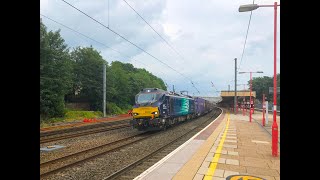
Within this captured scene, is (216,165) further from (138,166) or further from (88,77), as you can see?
(88,77)

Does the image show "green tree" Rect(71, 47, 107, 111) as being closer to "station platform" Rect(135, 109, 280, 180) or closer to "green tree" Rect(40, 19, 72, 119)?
"green tree" Rect(40, 19, 72, 119)

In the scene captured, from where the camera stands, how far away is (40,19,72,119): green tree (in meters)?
35.6

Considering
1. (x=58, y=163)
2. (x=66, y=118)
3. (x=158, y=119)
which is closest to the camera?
(x=58, y=163)

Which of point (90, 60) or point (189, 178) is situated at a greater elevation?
point (90, 60)

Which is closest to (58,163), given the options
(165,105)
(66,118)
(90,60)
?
(165,105)

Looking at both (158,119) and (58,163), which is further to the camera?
(158,119)

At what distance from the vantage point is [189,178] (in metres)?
6.86

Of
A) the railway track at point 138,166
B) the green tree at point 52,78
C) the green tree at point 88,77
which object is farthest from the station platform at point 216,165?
the green tree at point 88,77

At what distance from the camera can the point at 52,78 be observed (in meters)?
36.6

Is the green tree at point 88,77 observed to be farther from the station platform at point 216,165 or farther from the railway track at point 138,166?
the station platform at point 216,165

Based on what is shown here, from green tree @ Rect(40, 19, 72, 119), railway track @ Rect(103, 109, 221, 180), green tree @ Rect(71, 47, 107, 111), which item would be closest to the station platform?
railway track @ Rect(103, 109, 221, 180)
